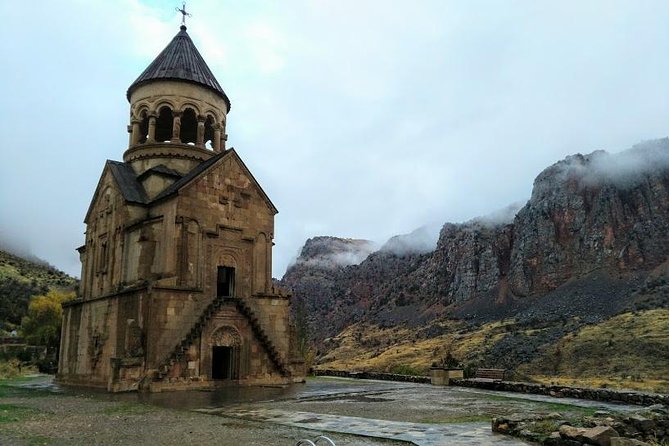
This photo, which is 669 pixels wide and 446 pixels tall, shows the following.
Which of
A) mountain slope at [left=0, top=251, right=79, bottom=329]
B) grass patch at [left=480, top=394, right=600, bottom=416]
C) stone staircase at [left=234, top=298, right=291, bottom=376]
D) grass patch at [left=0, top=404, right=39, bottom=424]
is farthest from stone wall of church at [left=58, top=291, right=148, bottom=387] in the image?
mountain slope at [left=0, top=251, right=79, bottom=329]

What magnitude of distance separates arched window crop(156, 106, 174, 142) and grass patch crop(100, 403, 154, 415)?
1505 centimetres

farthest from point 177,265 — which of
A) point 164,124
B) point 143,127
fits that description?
point 164,124

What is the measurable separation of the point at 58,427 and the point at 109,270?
13919 millimetres

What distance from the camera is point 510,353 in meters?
46.8

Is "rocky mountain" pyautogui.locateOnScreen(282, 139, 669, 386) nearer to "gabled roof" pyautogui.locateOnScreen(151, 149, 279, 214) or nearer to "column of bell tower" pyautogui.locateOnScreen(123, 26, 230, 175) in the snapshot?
"gabled roof" pyautogui.locateOnScreen(151, 149, 279, 214)

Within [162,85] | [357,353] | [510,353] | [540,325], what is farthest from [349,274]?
[162,85]

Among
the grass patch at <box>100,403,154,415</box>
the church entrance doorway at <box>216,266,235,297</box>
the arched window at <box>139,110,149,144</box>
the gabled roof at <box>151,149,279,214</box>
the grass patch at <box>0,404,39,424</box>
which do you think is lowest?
the grass patch at <box>100,403,154,415</box>

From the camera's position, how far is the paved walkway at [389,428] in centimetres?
936

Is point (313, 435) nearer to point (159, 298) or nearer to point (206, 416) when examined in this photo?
point (206, 416)

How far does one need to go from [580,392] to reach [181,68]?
21392 mm

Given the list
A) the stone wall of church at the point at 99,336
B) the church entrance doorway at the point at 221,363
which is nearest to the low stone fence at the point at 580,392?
the church entrance doorway at the point at 221,363

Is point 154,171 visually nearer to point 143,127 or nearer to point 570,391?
point 143,127

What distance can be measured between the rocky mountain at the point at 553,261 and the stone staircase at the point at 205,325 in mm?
30673

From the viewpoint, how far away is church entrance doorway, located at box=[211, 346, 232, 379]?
2231 cm
